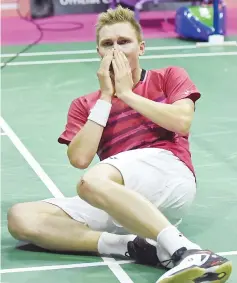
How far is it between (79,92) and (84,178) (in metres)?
4.11

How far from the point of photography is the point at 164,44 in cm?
1088

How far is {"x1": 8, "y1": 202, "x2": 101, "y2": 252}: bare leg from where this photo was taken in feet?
15.6

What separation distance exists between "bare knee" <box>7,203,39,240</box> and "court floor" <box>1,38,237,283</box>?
0.34ft

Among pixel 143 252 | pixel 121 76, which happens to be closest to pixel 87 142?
pixel 121 76

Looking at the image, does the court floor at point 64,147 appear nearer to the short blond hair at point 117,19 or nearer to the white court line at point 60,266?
the white court line at point 60,266

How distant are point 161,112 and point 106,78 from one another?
1.25 feet

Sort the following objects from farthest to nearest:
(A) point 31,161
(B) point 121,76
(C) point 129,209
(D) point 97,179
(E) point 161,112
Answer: (A) point 31,161 < (B) point 121,76 < (E) point 161,112 < (D) point 97,179 < (C) point 129,209

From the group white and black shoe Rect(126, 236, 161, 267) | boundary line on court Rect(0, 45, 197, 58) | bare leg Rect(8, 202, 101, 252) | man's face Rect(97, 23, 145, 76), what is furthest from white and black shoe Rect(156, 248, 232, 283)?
boundary line on court Rect(0, 45, 197, 58)

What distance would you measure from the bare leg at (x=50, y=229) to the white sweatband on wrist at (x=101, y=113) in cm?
56

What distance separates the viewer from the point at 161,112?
465 cm

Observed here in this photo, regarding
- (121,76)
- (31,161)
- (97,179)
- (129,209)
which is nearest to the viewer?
(129,209)

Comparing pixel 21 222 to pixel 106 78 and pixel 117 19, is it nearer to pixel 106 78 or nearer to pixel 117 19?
pixel 106 78

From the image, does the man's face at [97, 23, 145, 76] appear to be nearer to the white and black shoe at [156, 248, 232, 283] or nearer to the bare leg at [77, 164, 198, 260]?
the bare leg at [77, 164, 198, 260]

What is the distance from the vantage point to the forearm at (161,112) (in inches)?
183
